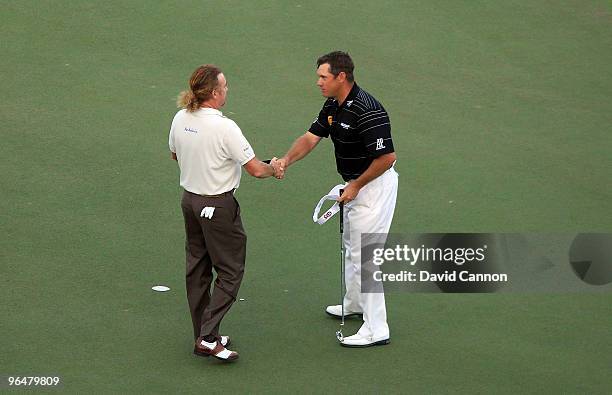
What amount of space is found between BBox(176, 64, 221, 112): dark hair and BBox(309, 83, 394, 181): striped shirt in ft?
3.16

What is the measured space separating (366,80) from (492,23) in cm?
220

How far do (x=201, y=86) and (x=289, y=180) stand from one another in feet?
10.4

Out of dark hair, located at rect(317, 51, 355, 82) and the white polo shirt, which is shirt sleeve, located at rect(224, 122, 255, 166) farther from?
dark hair, located at rect(317, 51, 355, 82)

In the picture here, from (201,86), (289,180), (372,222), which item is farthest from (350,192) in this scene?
(289,180)

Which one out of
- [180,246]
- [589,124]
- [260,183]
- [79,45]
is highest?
[79,45]

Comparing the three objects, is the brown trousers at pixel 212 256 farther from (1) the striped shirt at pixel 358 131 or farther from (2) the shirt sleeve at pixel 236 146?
(1) the striped shirt at pixel 358 131

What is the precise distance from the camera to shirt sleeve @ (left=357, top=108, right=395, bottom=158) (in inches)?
263

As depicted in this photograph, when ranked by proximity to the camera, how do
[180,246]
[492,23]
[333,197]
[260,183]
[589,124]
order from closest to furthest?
[333,197], [180,246], [260,183], [589,124], [492,23]

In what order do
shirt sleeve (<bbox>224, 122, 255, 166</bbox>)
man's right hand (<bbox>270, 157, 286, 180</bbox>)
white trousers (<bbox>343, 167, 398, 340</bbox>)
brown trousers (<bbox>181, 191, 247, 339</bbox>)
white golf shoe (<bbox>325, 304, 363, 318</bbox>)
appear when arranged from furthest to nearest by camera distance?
white golf shoe (<bbox>325, 304, 363, 318</bbox>)
white trousers (<bbox>343, 167, 398, 340</bbox>)
man's right hand (<bbox>270, 157, 286, 180</bbox>)
brown trousers (<bbox>181, 191, 247, 339</bbox>)
shirt sleeve (<bbox>224, 122, 255, 166</bbox>)

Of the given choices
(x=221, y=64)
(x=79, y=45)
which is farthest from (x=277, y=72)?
(x=79, y=45)

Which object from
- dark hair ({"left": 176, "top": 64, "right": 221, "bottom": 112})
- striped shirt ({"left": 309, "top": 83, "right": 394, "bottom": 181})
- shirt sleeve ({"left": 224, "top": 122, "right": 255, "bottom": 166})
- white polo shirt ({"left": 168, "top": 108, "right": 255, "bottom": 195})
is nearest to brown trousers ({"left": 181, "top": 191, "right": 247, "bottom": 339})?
white polo shirt ({"left": 168, "top": 108, "right": 255, "bottom": 195})

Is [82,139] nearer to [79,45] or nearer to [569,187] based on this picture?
[79,45]

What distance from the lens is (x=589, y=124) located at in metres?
10.7

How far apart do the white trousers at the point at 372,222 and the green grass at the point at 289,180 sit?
0.59 feet
